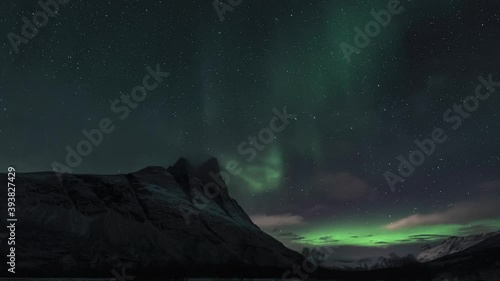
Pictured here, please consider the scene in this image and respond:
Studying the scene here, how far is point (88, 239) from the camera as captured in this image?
19012 cm

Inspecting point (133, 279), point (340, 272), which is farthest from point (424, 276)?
point (133, 279)

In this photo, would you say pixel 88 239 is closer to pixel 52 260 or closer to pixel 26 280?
pixel 52 260

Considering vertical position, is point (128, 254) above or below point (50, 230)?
below

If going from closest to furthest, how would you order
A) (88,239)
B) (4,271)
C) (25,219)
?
1. (4,271)
2. (25,219)
3. (88,239)

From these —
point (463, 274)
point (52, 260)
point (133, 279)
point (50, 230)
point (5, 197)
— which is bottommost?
point (463, 274)

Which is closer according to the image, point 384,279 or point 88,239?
point 384,279

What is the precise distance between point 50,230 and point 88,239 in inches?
753

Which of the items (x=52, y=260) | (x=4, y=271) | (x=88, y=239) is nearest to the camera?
(x=4, y=271)

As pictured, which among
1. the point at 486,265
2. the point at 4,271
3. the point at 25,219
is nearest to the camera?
the point at 486,265

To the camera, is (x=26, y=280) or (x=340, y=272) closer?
(x=26, y=280)

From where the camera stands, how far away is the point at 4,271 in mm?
119688

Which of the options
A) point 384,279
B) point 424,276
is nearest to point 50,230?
point 384,279

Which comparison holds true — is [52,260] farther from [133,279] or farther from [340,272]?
[340,272]

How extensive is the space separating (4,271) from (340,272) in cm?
10508
